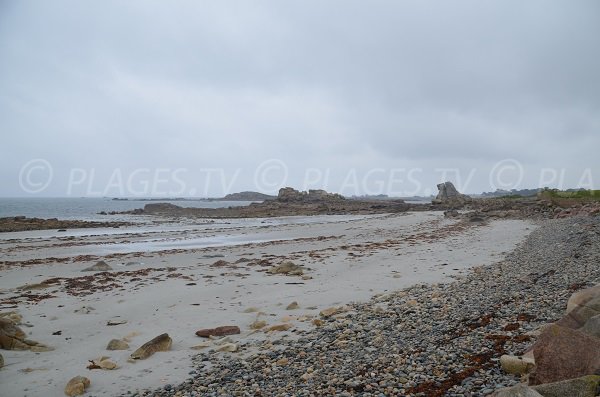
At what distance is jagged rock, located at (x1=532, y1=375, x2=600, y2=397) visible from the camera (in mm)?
3014

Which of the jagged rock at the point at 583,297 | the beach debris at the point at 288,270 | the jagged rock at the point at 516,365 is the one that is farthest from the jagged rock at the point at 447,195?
the jagged rock at the point at 516,365

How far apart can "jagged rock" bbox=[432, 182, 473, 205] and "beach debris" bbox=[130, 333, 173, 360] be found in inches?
2896

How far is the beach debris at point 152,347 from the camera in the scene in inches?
229

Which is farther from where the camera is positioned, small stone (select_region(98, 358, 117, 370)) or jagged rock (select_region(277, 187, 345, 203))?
jagged rock (select_region(277, 187, 345, 203))

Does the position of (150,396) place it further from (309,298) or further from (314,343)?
(309,298)

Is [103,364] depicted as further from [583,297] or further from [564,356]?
[583,297]

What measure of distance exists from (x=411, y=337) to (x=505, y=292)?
10.5 ft

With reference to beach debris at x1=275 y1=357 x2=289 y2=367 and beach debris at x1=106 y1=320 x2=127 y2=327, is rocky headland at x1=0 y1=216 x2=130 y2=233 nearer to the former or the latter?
beach debris at x1=106 y1=320 x2=127 y2=327

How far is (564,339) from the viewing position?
362 cm

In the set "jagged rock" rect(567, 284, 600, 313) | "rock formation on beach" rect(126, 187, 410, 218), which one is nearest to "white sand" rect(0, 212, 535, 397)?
"jagged rock" rect(567, 284, 600, 313)

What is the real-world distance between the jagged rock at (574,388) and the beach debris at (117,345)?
19.1 feet

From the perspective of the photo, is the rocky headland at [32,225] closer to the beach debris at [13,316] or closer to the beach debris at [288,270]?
the beach debris at [288,270]

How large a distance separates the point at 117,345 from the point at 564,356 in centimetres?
616

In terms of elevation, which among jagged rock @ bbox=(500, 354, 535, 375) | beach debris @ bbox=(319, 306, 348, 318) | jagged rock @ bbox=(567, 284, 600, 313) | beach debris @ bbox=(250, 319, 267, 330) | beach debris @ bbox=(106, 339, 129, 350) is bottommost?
beach debris @ bbox=(106, 339, 129, 350)
